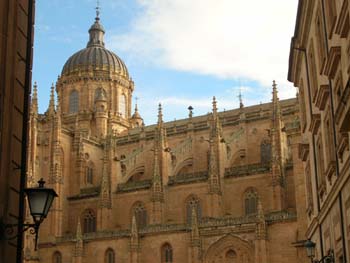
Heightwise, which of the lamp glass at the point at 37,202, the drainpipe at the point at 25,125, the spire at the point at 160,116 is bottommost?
the lamp glass at the point at 37,202

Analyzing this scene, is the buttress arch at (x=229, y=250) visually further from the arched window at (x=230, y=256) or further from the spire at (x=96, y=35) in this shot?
the spire at (x=96, y=35)

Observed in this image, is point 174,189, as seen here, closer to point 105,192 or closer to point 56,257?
point 105,192

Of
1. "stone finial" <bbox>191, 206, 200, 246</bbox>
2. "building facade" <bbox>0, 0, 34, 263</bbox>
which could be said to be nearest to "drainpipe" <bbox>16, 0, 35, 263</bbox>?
"building facade" <bbox>0, 0, 34, 263</bbox>

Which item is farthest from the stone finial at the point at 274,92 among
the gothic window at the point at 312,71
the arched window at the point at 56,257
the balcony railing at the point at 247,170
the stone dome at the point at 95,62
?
the gothic window at the point at 312,71

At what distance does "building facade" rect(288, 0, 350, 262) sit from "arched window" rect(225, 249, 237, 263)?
82.0ft

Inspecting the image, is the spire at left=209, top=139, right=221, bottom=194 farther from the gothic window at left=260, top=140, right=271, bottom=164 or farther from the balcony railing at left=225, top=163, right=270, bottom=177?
the gothic window at left=260, top=140, right=271, bottom=164

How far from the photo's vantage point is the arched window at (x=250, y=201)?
173 ft

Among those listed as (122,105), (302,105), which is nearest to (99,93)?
(122,105)

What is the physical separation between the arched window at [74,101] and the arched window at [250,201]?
29809 millimetres

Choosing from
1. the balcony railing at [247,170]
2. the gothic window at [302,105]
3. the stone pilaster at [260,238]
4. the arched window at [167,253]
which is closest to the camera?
the gothic window at [302,105]

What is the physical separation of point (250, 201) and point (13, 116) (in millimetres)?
42425

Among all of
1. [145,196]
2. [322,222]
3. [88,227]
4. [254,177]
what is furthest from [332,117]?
[88,227]

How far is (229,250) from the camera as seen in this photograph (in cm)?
4706

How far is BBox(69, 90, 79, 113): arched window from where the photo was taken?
76312mm
